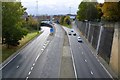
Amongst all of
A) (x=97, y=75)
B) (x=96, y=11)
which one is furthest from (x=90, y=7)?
(x=97, y=75)

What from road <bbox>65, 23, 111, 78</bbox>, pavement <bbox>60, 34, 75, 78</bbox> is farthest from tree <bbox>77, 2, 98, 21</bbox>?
pavement <bbox>60, 34, 75, 78</bbox>

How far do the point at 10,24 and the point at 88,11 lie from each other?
4929 cm

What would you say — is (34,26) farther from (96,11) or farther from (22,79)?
(22,79)

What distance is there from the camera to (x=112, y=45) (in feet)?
135

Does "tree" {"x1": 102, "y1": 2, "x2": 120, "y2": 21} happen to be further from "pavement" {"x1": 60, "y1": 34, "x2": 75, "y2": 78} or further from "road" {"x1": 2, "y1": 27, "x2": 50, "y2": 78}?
"road" {"x1": 2, "y1": 27, "x2": 50, "y2": 78}

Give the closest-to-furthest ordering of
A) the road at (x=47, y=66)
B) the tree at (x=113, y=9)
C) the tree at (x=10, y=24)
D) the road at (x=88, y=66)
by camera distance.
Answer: the road at (x=88, y=66), the road at (x=47, y=66), the tree at (x=113, y=9), the tree at (x=10, y=24)

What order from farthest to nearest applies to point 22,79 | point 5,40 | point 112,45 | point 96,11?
point 96,11
point 5,40
point 112,45
point 22,79

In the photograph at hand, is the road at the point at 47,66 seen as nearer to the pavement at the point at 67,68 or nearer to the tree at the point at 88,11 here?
the pavement at the point at 67,68

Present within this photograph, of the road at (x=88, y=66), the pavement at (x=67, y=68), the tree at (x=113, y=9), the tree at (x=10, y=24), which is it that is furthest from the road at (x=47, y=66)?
the tree at (x=113, y=9)

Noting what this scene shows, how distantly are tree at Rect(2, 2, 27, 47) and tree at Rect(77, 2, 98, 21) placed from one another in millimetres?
44844

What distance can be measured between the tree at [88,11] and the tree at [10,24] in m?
44.8

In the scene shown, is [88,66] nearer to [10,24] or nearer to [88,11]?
[10,24]

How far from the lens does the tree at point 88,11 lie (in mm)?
100500

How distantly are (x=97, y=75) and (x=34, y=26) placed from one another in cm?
10574
